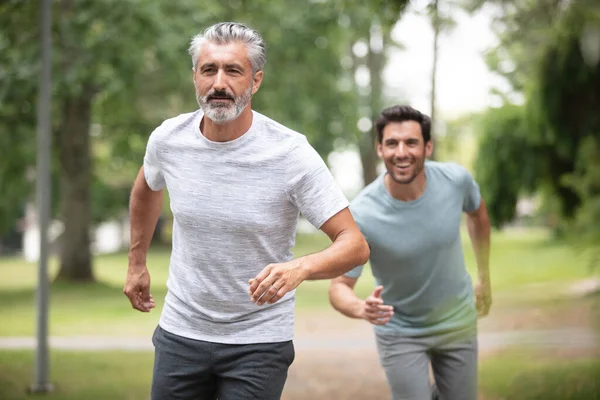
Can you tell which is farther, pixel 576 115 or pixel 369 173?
pixel 369 173

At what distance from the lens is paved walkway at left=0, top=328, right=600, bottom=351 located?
Result: 1210 cm

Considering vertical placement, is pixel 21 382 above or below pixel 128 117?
below

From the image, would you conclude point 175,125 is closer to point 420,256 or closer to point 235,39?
point 235,39

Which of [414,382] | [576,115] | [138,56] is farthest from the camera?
[138,56]

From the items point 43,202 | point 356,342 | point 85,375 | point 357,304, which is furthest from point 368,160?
point 357,304

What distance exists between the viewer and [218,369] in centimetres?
319

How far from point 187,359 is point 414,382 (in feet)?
4.40

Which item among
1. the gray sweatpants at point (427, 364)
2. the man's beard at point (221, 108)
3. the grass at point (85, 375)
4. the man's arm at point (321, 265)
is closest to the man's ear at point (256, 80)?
the man's beard at point (221, 108)

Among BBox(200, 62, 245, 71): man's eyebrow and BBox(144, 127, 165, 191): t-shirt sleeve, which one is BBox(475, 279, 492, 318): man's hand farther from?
BBox(200, 62, 245, 71): man's eyebrow

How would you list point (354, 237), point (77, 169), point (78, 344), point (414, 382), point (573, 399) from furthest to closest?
point (77, 169) → point (78, 344) → point (573, 399) → point (414, 382) → point (354, 237)

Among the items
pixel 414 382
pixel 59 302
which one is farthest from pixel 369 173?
pixel 414 382

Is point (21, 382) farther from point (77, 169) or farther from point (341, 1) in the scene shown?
point (77, 169)

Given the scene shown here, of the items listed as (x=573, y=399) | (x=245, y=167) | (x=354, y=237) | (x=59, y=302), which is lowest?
(x=59, y=302)

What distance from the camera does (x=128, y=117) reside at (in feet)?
74.6
